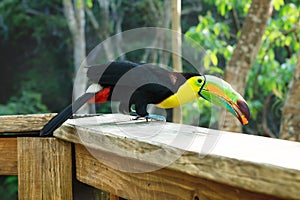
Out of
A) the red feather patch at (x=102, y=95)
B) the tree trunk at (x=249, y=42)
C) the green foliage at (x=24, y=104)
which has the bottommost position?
the green foliage at (x=24, y=104)

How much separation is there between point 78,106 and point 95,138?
0.92 feet

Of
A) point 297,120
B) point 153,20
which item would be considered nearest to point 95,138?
point 297,120

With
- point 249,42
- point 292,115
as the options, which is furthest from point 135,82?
point 249,42

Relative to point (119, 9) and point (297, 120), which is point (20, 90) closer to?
point (119, 9)

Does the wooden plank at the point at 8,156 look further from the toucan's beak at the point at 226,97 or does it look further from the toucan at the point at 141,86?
the toucan's beak at the point at 226,97

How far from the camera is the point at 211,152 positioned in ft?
1.63

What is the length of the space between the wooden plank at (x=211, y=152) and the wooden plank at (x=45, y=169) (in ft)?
0.19

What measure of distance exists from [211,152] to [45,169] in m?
0.41

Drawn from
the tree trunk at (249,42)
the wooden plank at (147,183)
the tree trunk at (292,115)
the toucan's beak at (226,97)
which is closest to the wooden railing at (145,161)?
the wooden plank at (147,183)

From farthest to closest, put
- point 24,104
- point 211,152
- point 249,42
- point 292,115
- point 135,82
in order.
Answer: point 24,104 → point 249,42 → point 292,115 → point 135,82 → point 211,152

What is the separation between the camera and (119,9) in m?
6.79

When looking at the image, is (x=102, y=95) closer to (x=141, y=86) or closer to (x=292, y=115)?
(x=141, y=86)

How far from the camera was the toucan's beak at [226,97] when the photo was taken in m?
0.79

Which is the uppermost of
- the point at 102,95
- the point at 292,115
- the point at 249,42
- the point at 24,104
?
the point at 249,42
